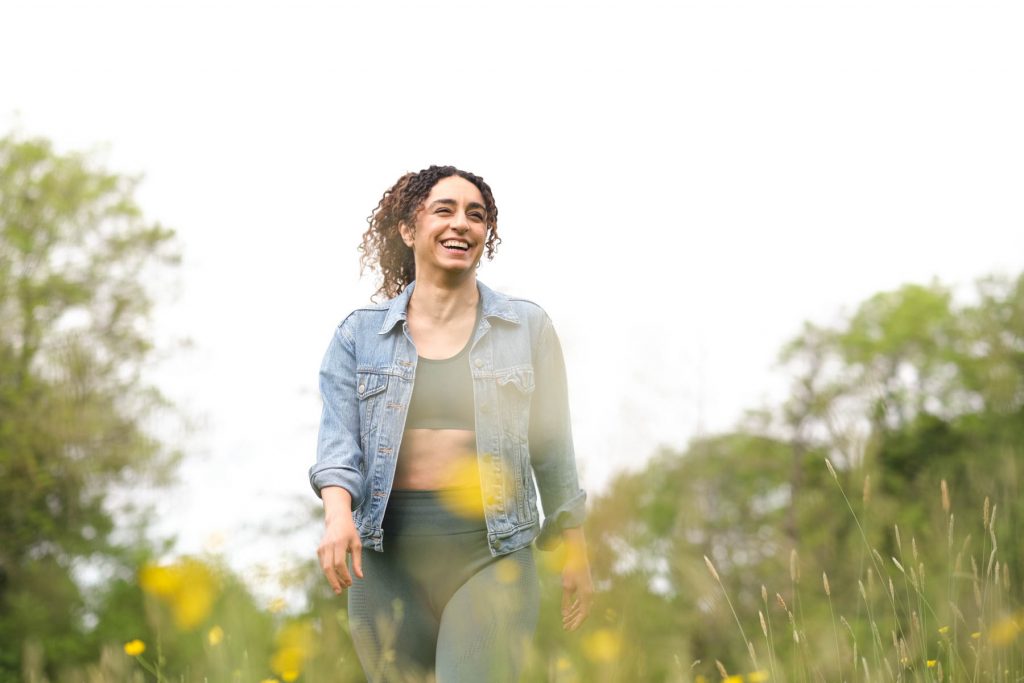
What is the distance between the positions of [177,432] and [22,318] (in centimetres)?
337

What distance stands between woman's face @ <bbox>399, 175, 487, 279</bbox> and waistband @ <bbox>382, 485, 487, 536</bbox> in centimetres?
65

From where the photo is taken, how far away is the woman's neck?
3.22 metres

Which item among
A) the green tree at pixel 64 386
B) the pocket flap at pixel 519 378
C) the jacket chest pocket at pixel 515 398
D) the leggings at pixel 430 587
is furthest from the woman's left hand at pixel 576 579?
the green tree at pixel 64 386

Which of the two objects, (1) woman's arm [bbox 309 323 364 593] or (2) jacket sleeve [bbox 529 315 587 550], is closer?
(1) woman's arm [bbox 309 323 364 593]

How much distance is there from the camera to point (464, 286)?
3.26 m

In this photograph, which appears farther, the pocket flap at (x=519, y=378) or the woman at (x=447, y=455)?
the pocket flap at (x=519, y=378)

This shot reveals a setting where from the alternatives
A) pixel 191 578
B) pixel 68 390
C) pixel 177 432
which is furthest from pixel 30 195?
pixel 191 578

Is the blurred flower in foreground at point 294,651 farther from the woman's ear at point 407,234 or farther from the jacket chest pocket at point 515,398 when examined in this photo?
the woman's ear at point 407,234

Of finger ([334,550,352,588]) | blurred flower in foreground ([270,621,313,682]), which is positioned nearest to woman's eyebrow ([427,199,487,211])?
finger ([334,550,352,588])

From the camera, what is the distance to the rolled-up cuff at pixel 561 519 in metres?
3.23

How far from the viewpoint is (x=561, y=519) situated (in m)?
3.24

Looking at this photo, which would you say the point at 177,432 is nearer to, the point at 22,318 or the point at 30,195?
the point at 22,318

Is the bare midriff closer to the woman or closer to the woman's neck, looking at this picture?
the woman

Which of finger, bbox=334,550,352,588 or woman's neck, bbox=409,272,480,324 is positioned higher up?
woman's neck, bbox=409,272,480,324
